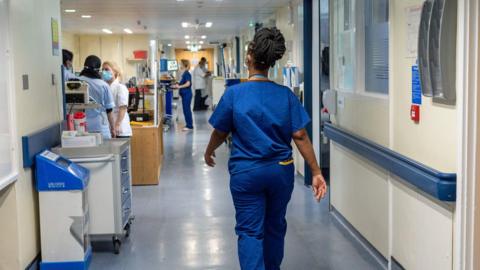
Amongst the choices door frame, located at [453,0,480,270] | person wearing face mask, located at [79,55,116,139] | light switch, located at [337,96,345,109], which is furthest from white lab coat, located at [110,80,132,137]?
door frame, located at [453,0,480,270]

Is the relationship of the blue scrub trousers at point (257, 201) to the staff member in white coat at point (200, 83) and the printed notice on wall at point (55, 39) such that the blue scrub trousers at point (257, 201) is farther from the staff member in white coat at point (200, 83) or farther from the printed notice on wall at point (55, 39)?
the staff member in white coat at point (200, 83)

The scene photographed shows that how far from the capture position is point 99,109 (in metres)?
5.88

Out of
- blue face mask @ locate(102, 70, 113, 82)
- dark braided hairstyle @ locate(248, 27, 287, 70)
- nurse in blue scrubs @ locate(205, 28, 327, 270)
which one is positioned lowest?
nurse in blue scrubs @ locate(205, 28, 327, 270)

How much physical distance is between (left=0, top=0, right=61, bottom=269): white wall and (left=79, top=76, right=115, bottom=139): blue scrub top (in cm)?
111

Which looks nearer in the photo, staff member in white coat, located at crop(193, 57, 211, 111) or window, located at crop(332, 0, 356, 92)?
window, located at crop(332, 0, 356, 92)

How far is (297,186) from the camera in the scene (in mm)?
7281

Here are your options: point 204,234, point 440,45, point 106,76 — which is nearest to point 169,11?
point 106,76

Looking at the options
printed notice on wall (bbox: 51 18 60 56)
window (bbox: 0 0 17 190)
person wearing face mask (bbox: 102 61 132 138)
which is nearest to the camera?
window (bbox: 0 0 17 190)

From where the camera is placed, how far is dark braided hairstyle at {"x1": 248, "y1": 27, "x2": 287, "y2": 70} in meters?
3.39

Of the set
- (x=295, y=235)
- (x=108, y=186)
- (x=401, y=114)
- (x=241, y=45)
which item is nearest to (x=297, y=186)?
(x=295, y=235)

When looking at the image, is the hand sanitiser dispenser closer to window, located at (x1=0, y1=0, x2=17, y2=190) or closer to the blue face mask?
window, located at (x1=0, y1=0, x2=17, y2=190)

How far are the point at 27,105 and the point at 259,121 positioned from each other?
5.45 feet

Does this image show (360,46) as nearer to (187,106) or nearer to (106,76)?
(106,76)

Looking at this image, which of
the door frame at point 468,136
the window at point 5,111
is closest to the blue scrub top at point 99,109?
the window at point 5,111
